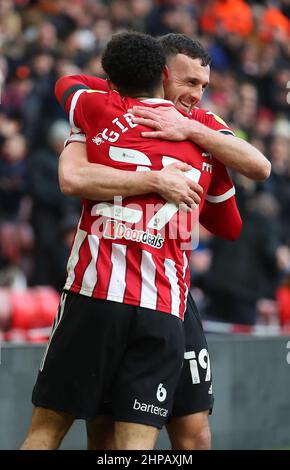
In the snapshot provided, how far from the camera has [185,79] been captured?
5000 mm

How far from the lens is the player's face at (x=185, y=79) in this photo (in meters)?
5.00

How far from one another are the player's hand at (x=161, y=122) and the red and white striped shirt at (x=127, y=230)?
0.03m

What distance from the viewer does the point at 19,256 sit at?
10.6 meters

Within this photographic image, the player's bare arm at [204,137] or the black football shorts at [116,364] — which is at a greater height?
the player's bare arm at [204,137]

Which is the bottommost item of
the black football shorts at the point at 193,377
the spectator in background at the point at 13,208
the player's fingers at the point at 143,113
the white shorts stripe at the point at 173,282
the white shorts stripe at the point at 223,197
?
the spectator in background at the point at 13,208

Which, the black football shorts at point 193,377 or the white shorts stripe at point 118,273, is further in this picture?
the black football shorts at point 193,377

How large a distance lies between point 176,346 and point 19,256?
6.14 meters

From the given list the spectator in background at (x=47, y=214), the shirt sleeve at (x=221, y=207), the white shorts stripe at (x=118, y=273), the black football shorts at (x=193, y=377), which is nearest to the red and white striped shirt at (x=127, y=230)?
the white shorts stripe at (x=118, y=273)

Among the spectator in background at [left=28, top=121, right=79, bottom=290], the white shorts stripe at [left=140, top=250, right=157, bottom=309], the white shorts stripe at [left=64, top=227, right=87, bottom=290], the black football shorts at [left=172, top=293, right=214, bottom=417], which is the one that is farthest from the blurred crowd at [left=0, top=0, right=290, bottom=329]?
the white shorts stripe at [left=140, top=250, right=157, bottom=309]

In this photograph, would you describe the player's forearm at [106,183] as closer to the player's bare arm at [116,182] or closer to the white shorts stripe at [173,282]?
the player's bare arm at [116,182]

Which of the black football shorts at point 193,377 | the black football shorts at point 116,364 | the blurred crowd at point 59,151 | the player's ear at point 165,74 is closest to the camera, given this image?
the black football shorts at point 116,364

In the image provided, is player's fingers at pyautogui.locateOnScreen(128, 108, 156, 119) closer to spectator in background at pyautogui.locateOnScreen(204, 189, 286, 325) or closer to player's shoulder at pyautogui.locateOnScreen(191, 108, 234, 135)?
player's shoulder at pyautogui.locateOnScreen(191, 108, 234, 135)
